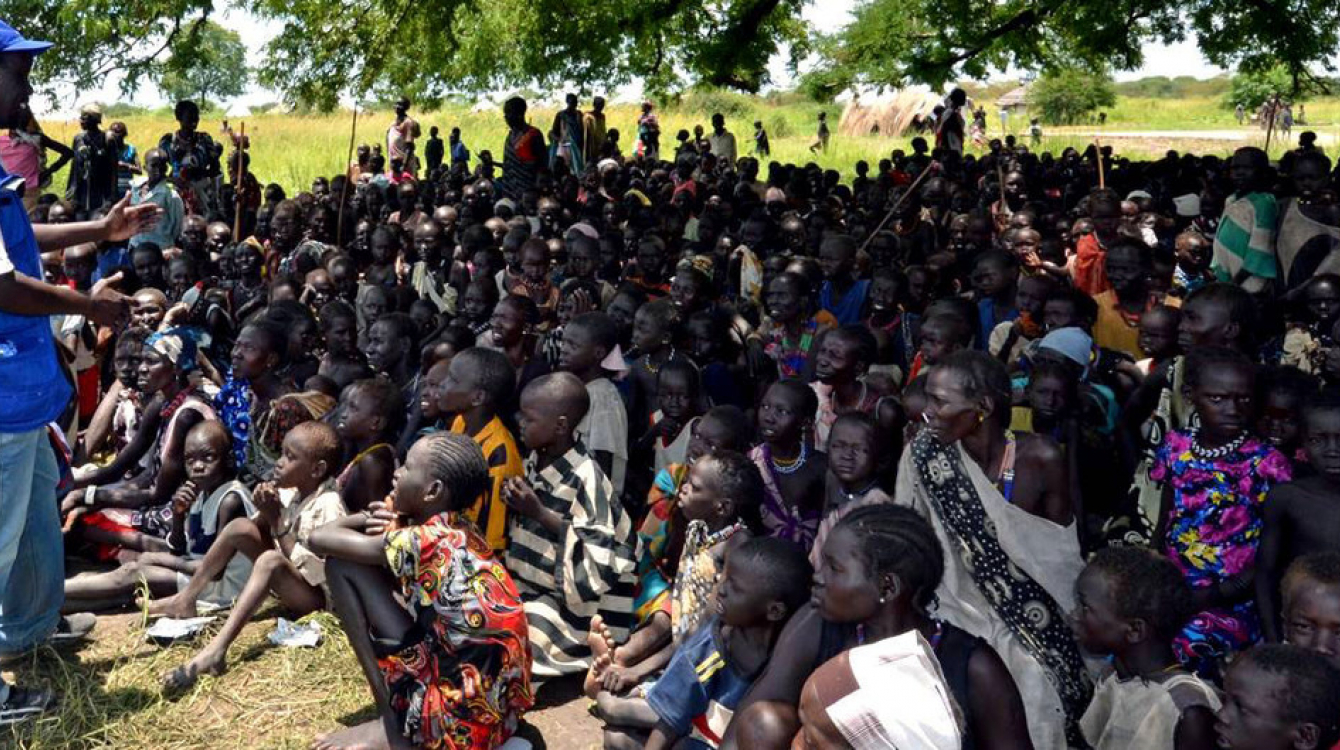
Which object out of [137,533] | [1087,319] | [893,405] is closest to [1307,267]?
[1087,319]

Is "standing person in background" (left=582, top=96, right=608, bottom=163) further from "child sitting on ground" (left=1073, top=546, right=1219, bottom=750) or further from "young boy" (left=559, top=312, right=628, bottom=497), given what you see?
"child sitting on ground" (left=1073, top=546, right=1219, bottom=750)

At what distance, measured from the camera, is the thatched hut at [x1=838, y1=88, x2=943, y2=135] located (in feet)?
109

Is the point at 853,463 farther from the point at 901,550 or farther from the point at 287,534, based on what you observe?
the point at 287,534

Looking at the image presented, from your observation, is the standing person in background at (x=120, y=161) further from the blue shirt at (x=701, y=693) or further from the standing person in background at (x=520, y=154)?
the blue shirt at (x=701, y=693)

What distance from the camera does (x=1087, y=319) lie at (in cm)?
537

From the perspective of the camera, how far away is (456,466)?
364 centimetres

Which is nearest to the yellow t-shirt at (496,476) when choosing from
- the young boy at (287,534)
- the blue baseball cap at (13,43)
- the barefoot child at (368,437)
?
the barefoot child at (368,437)

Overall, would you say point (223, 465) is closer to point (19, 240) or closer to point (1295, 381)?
point (19, 240)

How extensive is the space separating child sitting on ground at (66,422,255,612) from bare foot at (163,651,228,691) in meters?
0.53

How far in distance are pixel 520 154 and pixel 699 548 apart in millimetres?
8471

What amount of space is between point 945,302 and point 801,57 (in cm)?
915

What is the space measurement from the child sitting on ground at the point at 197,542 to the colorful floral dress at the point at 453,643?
4.71ft

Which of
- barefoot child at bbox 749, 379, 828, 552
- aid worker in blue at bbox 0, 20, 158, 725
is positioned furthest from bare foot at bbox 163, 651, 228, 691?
barefoot child at bbox 749, 379, 828, 552

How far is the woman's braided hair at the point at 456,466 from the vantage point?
11.9 ft
